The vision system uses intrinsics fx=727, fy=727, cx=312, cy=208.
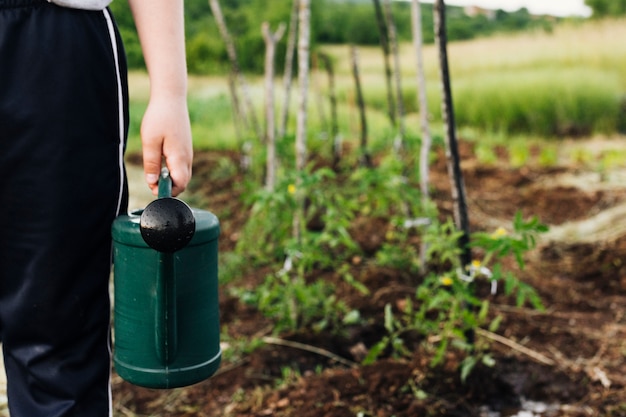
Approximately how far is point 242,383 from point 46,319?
3.90 feet

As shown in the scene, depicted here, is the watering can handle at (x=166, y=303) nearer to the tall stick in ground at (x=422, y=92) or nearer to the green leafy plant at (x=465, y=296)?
the green leafy plant at (x=465, y=296)

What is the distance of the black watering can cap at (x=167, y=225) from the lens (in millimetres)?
1140

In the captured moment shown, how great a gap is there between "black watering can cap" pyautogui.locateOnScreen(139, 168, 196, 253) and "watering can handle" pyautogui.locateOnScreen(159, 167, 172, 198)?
0.08 m

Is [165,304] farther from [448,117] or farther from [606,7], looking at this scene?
[606,7]

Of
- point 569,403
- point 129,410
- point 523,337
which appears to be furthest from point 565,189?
point 129,410

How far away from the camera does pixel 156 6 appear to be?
1295 mm

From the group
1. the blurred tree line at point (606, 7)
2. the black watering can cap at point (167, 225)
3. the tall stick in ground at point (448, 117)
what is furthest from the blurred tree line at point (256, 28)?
the black watering can cap at point (167, 225)

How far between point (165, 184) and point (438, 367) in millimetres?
1211

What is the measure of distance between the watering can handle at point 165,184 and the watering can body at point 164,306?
64mm

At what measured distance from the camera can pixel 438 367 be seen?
7.07ft

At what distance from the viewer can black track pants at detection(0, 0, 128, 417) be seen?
1173 millimetres

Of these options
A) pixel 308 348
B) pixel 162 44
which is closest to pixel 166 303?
pixel 162 44

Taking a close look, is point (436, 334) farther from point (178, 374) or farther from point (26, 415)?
point (26, 415)

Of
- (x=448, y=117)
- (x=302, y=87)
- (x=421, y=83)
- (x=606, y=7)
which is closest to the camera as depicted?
(x=448, y=117)
